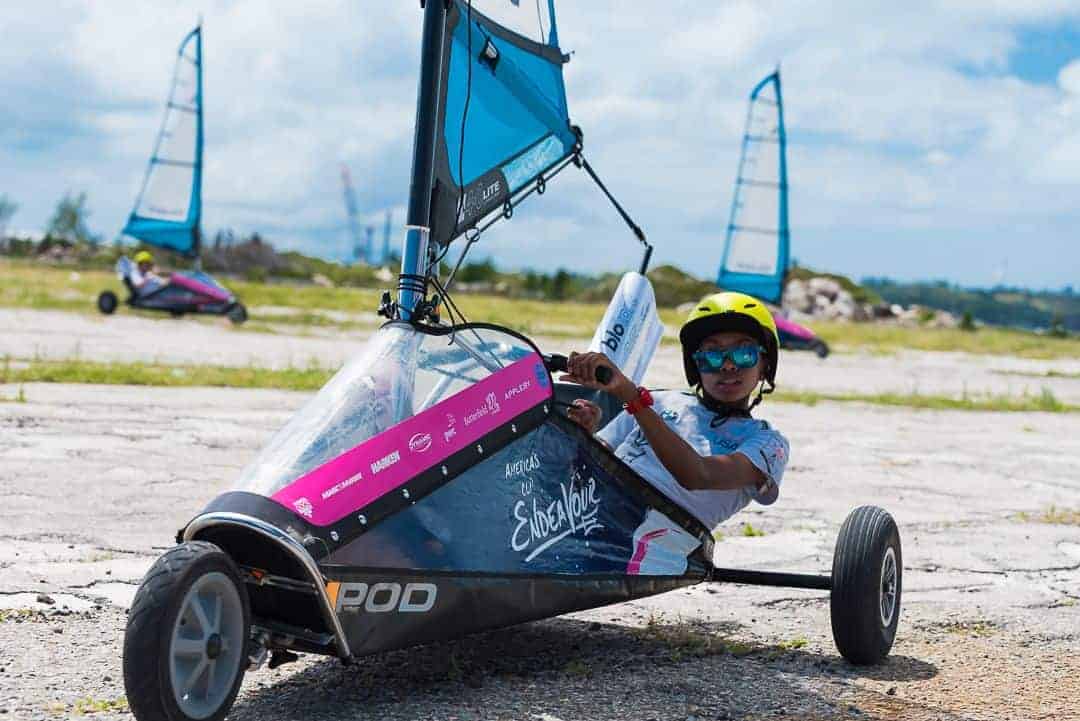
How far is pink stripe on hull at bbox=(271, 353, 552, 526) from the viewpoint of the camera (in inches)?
150

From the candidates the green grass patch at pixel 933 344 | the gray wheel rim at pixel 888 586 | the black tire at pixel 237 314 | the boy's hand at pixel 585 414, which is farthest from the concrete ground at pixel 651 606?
the green grass patch at pixel 933 344

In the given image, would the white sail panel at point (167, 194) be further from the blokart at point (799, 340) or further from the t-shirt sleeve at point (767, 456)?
the t-shirt sleeve at point (767, 456)

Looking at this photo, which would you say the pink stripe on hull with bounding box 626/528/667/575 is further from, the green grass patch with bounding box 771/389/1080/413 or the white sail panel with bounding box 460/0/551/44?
the green grass patch with bounding box 771/389/1080/413

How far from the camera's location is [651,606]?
615 centimetres

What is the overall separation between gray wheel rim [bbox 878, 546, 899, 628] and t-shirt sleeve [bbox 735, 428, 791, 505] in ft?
1.65

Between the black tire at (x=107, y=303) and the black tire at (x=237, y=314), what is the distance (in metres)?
2.28

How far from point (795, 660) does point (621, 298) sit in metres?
1.88

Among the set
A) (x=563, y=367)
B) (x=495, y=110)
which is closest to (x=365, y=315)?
(x=495, y=110)

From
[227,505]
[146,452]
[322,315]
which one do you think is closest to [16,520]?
[146,452]

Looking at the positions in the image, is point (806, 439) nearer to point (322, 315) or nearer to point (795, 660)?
point (795, 660)

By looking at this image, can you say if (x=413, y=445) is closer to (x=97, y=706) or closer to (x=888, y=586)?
(x=97, y=706)

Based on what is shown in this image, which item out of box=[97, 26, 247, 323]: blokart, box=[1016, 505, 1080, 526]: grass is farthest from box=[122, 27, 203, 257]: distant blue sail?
box=[1016, 505, 1080, 526]: grass

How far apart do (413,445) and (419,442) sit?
0.03 meters

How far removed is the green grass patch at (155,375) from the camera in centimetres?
1392
